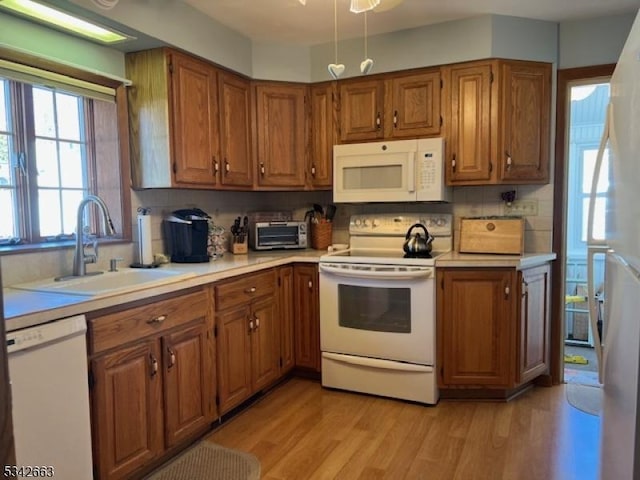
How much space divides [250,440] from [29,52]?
2206 mm

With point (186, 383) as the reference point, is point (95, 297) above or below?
above

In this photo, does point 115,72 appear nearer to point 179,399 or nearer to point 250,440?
point 179,399

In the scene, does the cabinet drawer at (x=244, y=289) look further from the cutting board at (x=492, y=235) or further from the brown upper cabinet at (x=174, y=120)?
the cutting board at (x=492, y=235)

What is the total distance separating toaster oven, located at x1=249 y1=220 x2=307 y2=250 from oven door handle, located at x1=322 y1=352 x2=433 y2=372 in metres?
0.90

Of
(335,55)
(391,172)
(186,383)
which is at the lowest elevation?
(186,383)

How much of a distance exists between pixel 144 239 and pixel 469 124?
85.3 inches

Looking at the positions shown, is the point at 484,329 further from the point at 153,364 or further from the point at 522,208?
the point at 153,364

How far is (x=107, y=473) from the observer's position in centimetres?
186

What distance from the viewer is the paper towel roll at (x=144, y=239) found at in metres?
2.65

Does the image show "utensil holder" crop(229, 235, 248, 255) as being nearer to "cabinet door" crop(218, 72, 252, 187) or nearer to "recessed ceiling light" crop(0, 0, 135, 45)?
"cabinet door" crop(218, 72, 252, 187)

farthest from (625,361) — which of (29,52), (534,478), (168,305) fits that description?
(29,52)

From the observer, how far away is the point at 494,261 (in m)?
2.75

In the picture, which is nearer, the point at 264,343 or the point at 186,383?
the point at 186,383

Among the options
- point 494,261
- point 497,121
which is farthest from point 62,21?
point 494,261
